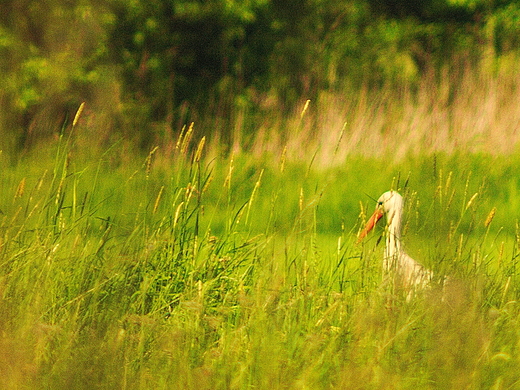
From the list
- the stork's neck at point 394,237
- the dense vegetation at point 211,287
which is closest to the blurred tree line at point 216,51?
the dense vegetation at point 211,287

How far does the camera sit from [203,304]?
351cm

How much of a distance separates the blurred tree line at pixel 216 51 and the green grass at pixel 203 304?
557 centimetres

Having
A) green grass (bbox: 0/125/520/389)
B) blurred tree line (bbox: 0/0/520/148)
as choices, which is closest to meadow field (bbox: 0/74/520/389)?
green grass (bbox: 0/125/520/389)

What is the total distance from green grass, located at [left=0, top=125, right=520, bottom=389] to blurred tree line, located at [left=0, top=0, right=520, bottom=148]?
5572mm

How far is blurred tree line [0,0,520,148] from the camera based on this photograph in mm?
10617

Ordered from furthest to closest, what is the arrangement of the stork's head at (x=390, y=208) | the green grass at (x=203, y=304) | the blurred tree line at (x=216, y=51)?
the blurred tree line at (x=216, y=51) < the stork's head at (x=390, y=208) < the green grass at (x=203, y=304)

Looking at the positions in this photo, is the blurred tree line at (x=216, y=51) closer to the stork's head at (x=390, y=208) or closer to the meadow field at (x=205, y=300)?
the stork's head at (x=390, y=208)

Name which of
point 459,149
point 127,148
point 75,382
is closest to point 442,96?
point 459,149

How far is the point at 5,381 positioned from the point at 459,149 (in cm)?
583

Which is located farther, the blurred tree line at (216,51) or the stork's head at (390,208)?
the blurred tree line at (216,51)

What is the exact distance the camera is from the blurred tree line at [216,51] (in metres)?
10.6

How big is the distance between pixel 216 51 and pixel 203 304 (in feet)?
32.1

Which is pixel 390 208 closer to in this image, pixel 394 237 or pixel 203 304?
pixel 394 237

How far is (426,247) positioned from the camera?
154 inches
